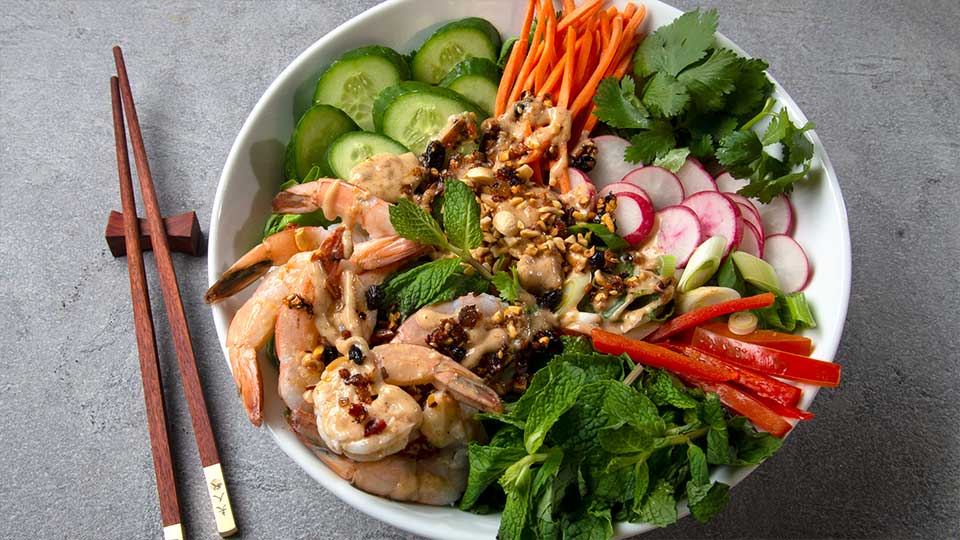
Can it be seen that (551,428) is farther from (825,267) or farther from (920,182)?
(920,182)

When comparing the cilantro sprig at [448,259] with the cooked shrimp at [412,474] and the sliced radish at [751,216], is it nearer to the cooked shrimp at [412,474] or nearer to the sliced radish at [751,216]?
the cooked shrimp at [412,474]

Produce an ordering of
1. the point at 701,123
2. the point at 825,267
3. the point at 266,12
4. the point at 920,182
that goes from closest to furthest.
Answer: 1. the point at 825,267
2. the point at 701,123
3. the point at 920,182
4. the point at 266,12

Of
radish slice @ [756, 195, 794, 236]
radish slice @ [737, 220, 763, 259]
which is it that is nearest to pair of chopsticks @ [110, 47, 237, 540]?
radish slice @ [737, 220, 763, 259]

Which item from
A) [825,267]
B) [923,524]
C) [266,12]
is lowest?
[923,524]

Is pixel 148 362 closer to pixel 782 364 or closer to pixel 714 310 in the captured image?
pixel 714 310

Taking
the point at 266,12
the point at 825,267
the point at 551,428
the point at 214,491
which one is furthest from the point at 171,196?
the point at 825,267

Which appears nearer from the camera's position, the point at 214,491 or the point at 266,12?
the point at 214,491

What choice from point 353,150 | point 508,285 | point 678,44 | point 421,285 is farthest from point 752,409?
point 353,150
